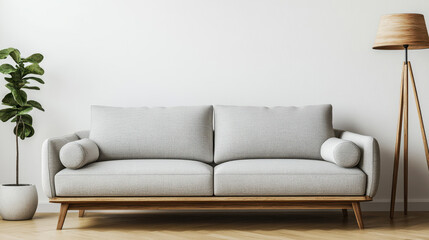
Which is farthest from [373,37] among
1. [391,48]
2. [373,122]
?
[373,122]

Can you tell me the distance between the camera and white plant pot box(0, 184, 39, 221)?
4293mm

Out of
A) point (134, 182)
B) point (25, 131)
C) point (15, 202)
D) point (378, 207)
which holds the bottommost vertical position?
point (378, 207)

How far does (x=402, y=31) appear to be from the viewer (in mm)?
4309

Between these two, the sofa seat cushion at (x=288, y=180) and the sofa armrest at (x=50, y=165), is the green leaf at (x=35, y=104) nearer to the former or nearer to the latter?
the sofa armrest at (x=50, y=165)

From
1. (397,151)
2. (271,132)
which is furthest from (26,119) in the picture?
(397,151)

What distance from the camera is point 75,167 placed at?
3.81m

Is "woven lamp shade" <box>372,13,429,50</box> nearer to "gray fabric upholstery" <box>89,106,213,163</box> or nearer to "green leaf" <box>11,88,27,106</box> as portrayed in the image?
"gray fabric upholstery" <box>89,106,213,163</box>

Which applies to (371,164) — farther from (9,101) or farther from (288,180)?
(9,101)

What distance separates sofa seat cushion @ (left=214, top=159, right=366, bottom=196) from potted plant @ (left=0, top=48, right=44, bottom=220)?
155 cm

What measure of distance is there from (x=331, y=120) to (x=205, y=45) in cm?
126

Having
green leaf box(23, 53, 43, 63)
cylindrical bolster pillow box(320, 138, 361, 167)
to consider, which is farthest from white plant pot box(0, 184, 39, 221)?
cylindrical bolster pillow box(320, 138, 361, 167)

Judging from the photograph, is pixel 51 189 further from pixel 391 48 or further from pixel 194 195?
pixel 391 48

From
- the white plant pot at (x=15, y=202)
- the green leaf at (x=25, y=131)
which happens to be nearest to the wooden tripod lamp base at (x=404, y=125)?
the white plant pot at (x=15, y=202)

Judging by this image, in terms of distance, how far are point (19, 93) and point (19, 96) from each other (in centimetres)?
4
